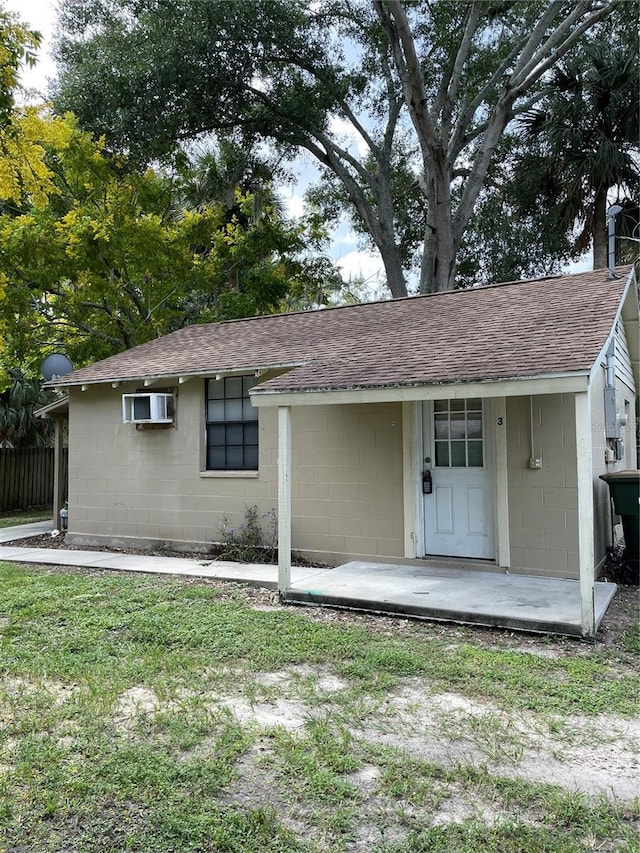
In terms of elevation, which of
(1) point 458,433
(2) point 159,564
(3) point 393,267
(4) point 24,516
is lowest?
(2) point 159,564

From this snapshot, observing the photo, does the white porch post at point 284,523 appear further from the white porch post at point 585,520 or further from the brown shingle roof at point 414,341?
the white porch post at point 585,520

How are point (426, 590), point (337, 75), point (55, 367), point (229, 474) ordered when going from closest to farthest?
1. point (426, 590)
2. point (229, 474)
3. point (55, 367)
4. point (337, 75)

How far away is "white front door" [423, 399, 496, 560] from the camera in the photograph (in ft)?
23.7

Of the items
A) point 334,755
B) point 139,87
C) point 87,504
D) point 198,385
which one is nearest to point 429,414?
point 198,385

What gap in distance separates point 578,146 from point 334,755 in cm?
1551

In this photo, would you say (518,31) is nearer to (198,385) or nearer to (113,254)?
(113,254)

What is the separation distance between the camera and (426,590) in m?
6.25

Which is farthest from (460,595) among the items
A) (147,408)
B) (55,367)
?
(55,367)

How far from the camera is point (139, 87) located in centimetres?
1465

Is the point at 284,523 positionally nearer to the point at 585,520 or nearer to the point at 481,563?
the point at 481,563

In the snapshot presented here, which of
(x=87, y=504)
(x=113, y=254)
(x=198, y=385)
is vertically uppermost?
(x=113, y=254)

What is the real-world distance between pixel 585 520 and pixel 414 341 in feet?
10.2

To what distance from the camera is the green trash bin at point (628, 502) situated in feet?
22.6

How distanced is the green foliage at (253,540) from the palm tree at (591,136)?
10.7 meters
